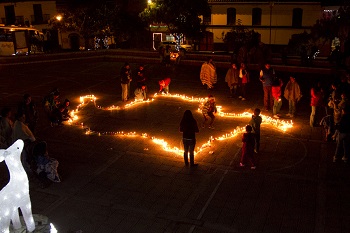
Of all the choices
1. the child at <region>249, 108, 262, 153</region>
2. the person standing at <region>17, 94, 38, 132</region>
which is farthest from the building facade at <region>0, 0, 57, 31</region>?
the child at <region>249, 108, 262, 153</region>

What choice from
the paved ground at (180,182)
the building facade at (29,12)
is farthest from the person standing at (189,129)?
the building facade at (29,12)

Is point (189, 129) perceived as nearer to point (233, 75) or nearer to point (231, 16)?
point (233, 75)

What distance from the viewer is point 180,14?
29734mm

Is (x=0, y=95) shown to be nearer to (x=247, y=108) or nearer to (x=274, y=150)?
(x=247, y=108)

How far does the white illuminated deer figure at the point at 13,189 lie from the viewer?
7.74 m

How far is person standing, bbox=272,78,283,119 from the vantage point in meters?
15.9

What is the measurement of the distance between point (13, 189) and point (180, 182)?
471 cm

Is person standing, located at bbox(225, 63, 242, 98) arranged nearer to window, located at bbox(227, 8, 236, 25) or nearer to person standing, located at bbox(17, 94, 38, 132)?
person standing, located at bbox(17, 94, 38, 132)

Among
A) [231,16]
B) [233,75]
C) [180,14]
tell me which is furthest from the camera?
[231,16]

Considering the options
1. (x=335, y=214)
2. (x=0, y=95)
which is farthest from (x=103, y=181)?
(x=0, y=95)

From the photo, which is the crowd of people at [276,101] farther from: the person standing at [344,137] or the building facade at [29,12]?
the building facade at [29,12]

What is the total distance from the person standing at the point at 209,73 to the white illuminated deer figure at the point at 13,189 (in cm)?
1327

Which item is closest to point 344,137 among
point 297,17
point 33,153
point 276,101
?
point 276,101

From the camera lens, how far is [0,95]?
2083cm
